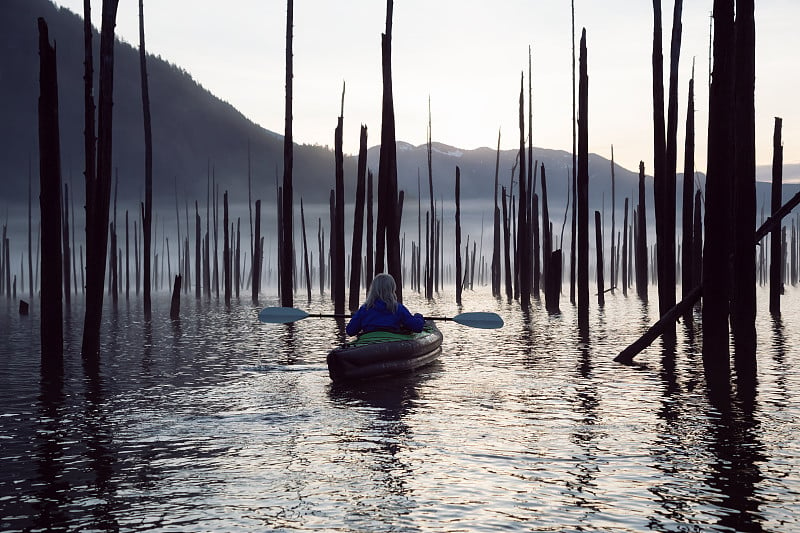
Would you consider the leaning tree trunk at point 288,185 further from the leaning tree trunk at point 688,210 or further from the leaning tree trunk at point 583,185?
the leaning tree trunk at point 688,210

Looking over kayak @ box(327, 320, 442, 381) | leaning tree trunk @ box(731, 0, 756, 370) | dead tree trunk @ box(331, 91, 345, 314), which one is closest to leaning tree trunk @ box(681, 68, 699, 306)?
leaning tree trunk @ box(731, 0, 756, 370)

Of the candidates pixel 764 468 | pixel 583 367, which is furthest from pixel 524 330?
pixel 764 468

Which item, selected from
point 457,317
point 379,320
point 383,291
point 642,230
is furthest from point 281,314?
point 642,230

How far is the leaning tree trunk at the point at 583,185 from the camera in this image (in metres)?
19.6

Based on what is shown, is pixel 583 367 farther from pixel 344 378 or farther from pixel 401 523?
pixel 401 523

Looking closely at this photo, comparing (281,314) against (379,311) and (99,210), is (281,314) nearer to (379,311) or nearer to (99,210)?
(99,210)

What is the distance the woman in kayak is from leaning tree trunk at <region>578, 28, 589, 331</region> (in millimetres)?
7118

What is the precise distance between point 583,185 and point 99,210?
31.6 ft

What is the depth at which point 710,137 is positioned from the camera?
11.9m

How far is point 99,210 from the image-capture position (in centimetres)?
1465

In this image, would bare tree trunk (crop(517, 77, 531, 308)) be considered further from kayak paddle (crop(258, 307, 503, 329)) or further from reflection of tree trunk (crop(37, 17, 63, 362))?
reflection of tree trunk (crop(37, 17, 63, 362))

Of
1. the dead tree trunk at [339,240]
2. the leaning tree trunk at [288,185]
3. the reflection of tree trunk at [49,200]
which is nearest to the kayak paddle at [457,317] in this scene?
the reflection of tree trunk at [49,200]

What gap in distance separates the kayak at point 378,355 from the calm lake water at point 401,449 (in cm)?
25

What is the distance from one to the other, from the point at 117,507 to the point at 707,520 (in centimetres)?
362
